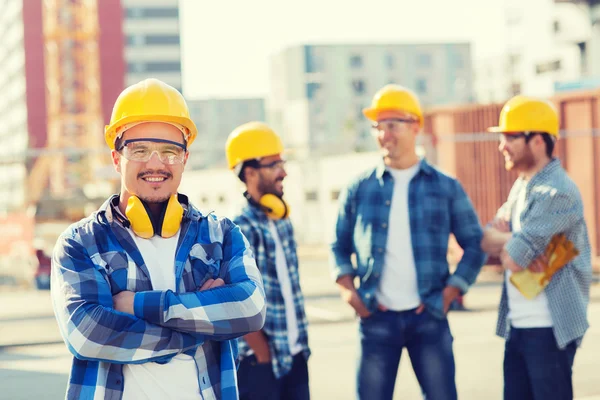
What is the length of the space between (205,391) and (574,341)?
7.91 ft

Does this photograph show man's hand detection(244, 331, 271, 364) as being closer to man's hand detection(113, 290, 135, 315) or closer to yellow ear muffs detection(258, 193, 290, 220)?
yellow ear muffs detection(258, 193, 290, 220)

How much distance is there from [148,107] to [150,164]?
0.18 metres

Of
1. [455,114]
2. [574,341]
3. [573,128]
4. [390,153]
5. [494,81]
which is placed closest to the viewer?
[574,341]

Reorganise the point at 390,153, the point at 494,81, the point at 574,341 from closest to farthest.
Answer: the point at 574,341 → the point at 390,153 → the point at 494,81

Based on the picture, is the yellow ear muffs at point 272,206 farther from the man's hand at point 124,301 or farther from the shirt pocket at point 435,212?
the man's hand at point 124,301

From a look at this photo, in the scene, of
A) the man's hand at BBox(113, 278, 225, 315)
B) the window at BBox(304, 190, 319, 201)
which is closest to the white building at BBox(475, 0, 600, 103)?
the window at BBox(304, 190, 319, 201)

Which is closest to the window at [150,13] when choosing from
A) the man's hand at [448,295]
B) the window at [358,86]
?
the window at [358,86]

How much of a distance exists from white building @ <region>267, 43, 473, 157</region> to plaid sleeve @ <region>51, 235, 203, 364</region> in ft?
359

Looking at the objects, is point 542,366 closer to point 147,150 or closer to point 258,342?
point 258,342

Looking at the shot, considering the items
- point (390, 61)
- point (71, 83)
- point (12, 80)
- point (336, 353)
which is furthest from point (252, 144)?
point (12, 80)

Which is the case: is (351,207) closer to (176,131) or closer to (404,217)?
(404,217)

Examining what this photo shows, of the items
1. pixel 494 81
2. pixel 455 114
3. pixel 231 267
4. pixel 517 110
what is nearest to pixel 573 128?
pixel 455 114

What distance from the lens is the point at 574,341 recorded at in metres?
4.49

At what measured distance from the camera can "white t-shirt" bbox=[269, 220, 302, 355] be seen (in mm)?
4449
